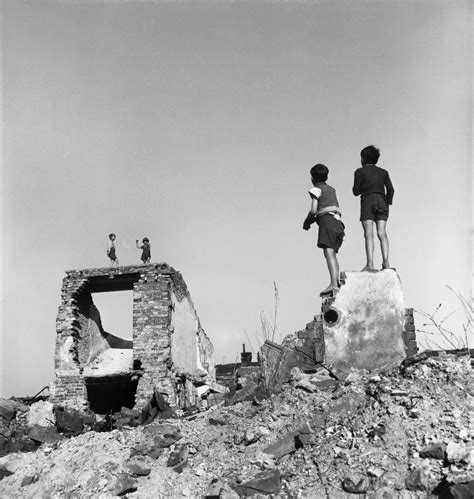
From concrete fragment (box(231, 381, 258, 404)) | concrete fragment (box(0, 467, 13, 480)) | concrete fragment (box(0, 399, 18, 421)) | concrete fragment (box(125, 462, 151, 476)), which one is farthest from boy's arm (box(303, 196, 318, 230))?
concrete fragment (box(0, 399, 18, 421))

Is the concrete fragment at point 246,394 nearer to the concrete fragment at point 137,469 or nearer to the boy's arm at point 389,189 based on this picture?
the concrete fragment at point 137,469

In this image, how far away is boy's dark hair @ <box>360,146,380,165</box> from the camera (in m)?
7.20

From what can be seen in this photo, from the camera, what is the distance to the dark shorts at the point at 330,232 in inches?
274

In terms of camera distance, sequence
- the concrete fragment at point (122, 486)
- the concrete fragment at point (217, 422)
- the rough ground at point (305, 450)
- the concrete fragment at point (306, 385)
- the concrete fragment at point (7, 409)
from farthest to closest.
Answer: the concrete fragment at point (7, 409), the concrete fragment at point (217, 422), the concrete fragment at point (306, 385), the concrete fragment at point (122, 486), the rough ground at point (305, 450)

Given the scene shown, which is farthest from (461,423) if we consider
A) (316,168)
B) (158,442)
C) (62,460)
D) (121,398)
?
(121,398)

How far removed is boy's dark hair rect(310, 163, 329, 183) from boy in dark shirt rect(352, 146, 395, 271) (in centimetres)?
42

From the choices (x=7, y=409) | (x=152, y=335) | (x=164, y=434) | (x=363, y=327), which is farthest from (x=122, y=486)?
(x=7, y=409)

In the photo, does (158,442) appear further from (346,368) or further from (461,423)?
(461,423)

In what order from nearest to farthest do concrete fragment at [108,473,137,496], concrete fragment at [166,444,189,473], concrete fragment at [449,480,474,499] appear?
1. concrete fragment at [449,480,474,499]
2. concrete fragment at [108,473,137,496]
3. concrete fragment at [166,444,189,473]

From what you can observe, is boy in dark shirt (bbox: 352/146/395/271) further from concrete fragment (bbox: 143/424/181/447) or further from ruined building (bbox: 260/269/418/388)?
concrete fragment (bbox: 143/424/181/447)

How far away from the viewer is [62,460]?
251 inches

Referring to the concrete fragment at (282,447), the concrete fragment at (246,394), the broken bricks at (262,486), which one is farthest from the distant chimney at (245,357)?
the broken bricks at (262,486)

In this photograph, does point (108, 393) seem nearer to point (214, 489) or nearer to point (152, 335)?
point (152, 335)

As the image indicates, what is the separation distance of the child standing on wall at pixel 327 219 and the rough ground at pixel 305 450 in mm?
1416
